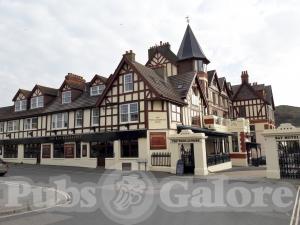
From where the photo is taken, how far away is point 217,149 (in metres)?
30.6

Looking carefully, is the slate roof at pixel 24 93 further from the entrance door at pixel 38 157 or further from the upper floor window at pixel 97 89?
the upper floor window at pixel 97 89

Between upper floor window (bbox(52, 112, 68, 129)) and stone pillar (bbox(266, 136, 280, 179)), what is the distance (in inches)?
804

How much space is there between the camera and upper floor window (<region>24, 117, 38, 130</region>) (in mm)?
33469

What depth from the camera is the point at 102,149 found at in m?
26.8

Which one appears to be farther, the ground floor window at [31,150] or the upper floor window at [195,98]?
the ground floor window at [31,150]

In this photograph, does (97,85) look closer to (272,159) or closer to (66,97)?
(66,97)

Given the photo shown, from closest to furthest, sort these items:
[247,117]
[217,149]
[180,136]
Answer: [180,136] < [217,149] < [247,117]

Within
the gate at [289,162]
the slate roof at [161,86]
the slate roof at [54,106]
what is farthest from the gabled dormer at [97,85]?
the gate at [289,162]

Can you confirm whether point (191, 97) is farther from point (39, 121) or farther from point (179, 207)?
point (179, 207)

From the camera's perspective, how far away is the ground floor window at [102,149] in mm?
26078

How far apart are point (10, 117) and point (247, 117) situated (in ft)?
110

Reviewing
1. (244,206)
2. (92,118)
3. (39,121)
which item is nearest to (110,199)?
(244,206)

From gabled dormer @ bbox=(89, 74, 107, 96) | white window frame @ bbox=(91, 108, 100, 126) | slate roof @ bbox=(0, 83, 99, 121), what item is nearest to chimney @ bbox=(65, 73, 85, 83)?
Result: slate roof @ bbox=(0, 83, 99, 121)

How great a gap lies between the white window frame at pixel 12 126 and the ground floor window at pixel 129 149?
17.4 m
